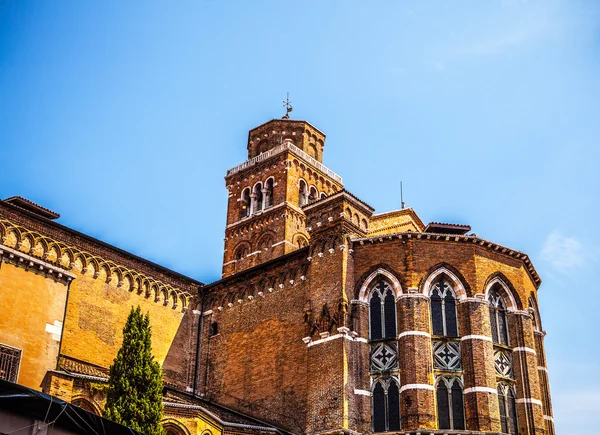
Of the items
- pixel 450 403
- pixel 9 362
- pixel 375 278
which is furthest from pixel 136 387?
pixel 450 403

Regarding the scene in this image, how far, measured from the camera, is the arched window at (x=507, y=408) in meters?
29.1

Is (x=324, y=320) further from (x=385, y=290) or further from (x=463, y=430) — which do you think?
(x=463, y=430)

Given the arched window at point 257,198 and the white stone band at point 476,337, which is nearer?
the white stone band at point 476,337

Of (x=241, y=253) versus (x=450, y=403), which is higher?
(x=241, y=253)

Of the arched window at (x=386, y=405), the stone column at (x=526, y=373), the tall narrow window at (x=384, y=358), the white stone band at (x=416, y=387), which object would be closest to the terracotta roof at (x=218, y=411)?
the arched window at (x=386, y=405)

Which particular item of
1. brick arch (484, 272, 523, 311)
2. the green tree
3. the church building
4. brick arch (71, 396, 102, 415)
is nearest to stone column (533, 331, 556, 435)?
the church building

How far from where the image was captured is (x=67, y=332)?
31422mm

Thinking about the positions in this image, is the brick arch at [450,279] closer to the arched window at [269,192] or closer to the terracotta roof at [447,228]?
the terracotta roof at [447,228]

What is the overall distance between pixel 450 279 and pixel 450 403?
14.6 feet

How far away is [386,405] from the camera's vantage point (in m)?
29.3

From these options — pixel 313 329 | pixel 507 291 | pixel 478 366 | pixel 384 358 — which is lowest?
pixel 478 366

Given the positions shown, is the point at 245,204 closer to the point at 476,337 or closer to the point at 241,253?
the point at 241,253

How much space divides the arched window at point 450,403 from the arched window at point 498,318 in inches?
102

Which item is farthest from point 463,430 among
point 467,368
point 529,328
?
point 529,328
